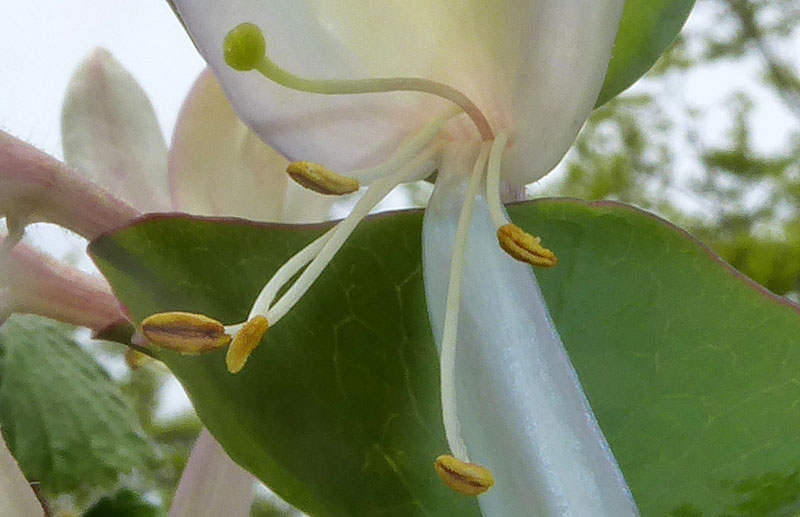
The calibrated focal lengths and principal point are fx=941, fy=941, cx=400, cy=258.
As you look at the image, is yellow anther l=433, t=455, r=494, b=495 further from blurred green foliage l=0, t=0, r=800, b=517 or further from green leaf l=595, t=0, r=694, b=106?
blurred green foliage l=0, t=0, r=800, b=517

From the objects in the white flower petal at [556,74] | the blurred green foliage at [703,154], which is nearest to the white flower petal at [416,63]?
the white flower petal at [556,74]

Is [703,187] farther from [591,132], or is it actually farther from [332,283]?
[332,283]

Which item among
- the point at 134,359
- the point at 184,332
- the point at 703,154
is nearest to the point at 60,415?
the point at 134,359

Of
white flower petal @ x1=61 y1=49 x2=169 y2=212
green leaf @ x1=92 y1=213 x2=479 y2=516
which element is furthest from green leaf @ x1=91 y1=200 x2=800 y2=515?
white flower petal @ x1=61 y1=49 x2=169 y2=212

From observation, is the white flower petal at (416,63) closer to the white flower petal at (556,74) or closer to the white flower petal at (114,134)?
the white flower petal at (556,74)

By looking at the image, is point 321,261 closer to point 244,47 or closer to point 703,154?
point 244,47
